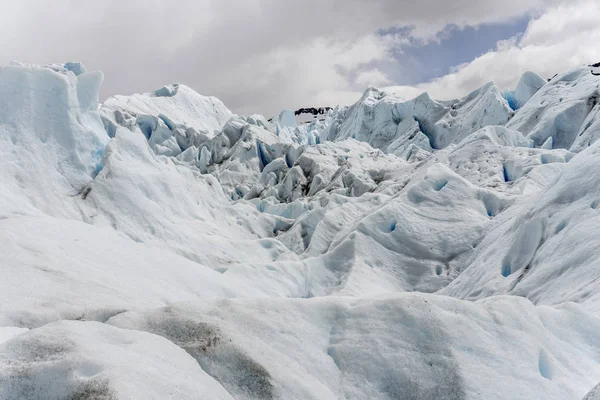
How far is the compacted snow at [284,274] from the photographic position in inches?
148

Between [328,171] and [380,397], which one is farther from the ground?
[380,397]

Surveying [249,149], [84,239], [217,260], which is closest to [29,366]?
[84,239]

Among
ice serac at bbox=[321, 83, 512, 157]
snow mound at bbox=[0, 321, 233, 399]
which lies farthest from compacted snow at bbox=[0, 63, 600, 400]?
ice serac at bbox=[321, 83, 512, 157]

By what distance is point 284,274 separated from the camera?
14961 millimetres

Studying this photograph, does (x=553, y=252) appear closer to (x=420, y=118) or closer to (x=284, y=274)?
(x=284, y=274)

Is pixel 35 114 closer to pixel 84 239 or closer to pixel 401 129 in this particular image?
pixel 84 239

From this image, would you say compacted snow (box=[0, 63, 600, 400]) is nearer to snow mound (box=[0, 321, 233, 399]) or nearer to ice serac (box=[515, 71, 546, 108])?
snow mound (box=[0, 321, 233, 399])

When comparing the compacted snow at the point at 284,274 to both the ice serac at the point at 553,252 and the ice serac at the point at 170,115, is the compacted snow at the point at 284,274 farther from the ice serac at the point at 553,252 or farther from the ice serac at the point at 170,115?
the ice serac at the point at 170,115

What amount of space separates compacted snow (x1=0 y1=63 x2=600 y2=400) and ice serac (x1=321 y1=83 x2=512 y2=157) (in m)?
17.8

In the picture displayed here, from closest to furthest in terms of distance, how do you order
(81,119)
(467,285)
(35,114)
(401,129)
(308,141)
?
(467,285) → (35,114) → (81,119) → (401,129) → (308,141)

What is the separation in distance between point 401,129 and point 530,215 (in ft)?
170

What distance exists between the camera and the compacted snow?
3.76 meters

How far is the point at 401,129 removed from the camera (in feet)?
201

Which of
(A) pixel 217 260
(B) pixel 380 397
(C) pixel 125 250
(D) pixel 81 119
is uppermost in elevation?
(B) pixel 380 397
